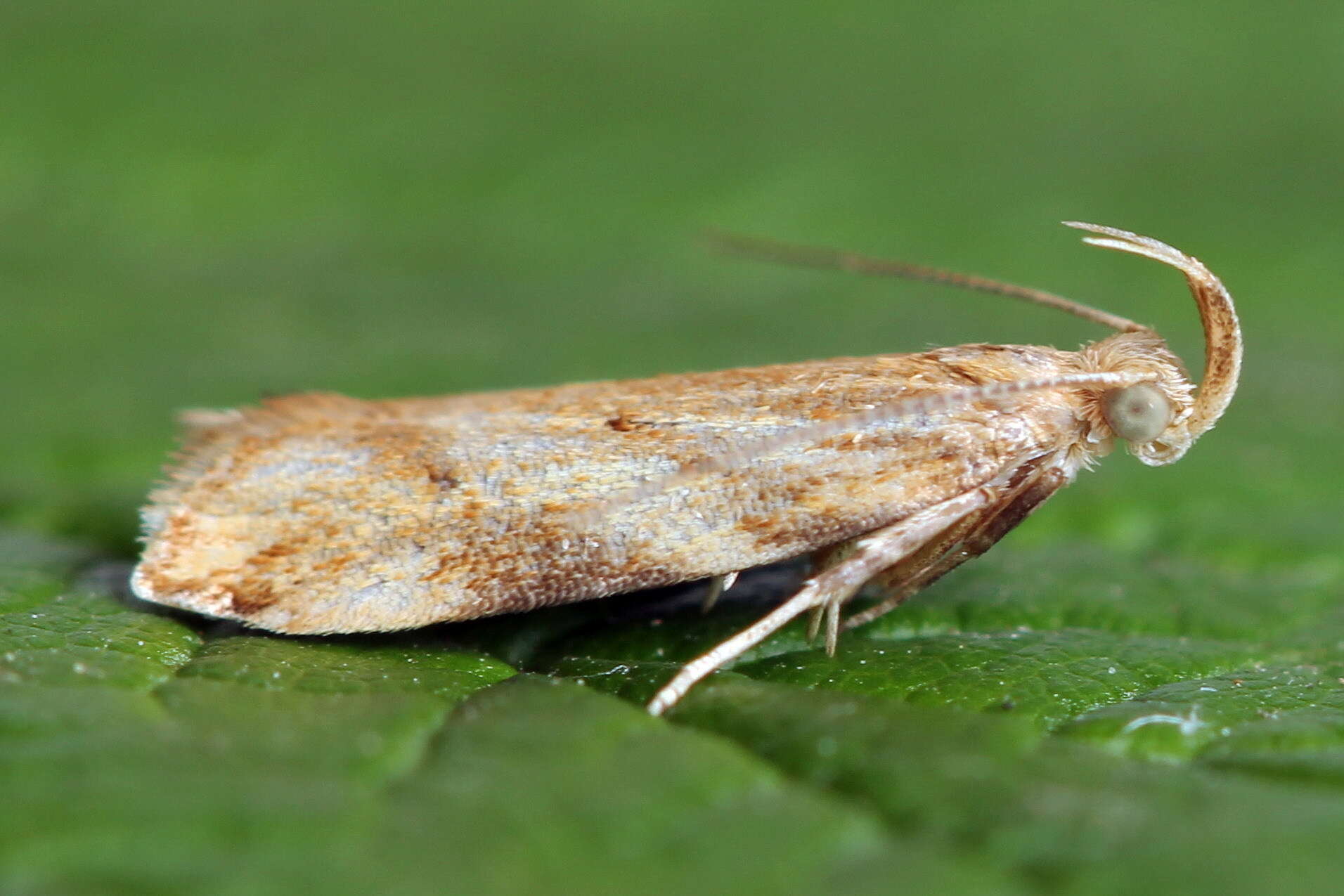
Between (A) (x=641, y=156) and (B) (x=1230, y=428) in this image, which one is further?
(A) (x=641, y=156)

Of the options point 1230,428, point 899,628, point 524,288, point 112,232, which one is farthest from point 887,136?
point 899,628

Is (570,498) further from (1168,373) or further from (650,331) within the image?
(650,331)

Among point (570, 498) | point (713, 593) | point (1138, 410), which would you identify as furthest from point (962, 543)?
point (570, 498)

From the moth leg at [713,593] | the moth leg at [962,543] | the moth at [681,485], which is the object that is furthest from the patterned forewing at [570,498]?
the moth leg at [713,593]

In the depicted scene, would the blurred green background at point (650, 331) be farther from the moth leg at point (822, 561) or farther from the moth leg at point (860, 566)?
the moth leg at point (822, 561)

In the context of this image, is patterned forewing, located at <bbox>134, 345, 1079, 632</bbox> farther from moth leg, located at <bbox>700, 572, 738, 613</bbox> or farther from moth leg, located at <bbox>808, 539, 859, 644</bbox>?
moth leg, located at <bbox>700, 572, 738, 613</bbox>

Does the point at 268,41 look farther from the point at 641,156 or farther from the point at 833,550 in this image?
the point at 833,550
